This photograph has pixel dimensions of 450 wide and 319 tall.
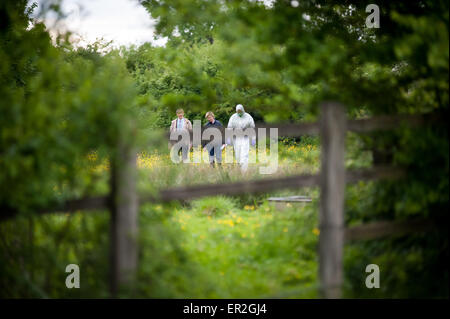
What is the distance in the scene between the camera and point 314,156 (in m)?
5.33

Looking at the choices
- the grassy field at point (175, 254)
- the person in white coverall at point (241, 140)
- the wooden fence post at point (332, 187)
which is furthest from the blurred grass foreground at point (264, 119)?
the person in white coverall at point (241, 140)

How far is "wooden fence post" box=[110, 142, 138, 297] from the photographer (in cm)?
315

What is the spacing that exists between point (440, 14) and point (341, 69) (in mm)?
913

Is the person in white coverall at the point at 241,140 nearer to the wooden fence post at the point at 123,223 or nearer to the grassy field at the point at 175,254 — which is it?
the grassy field at the point at 175,254

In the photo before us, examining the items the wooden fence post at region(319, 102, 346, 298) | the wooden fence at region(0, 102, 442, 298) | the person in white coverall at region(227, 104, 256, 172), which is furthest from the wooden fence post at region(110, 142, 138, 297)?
the person in white coverall at region(227, 104, 256, 172)

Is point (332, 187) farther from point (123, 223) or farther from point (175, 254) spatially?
point (123, 223)

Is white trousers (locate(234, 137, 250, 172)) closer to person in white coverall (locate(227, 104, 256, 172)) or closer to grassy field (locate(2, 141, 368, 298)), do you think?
person in white coverall (locate(227, 104, 256, 172))

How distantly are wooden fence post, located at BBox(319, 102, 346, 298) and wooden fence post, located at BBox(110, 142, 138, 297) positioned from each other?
4.68ft

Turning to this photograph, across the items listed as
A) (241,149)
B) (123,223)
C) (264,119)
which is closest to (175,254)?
(123,223)
